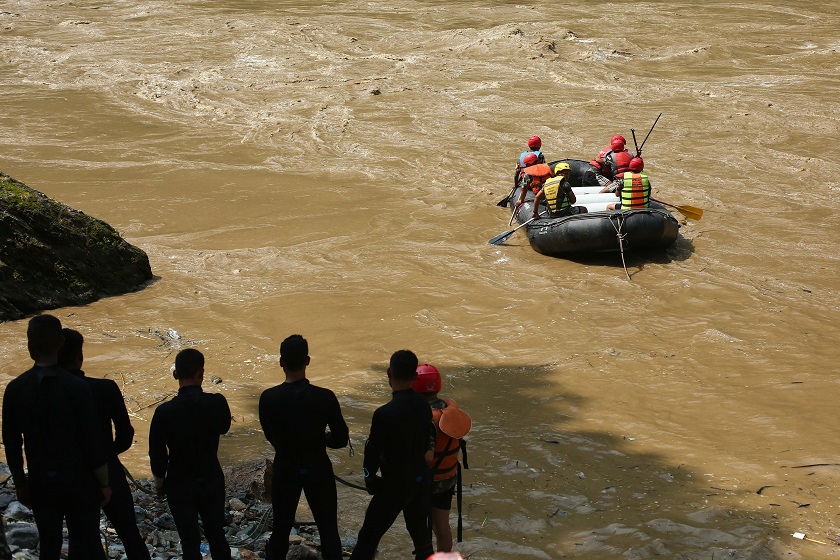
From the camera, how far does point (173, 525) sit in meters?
→ 5.29

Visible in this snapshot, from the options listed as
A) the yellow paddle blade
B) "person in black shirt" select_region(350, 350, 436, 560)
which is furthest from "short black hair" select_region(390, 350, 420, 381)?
the yellow paddle blade

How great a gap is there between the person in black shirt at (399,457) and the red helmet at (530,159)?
9.59m

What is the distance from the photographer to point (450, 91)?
20812 millimetres

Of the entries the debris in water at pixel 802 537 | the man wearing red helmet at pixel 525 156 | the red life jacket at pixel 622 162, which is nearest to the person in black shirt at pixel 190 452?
the debris in water at pixel 802 537

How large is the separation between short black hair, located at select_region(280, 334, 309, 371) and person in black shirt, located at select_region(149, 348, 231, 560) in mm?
352

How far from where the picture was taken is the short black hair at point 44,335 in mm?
3979

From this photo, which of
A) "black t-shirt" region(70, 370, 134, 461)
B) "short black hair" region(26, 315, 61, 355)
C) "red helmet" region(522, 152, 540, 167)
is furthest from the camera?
"red helmet" region(522, 152, 540, 167)

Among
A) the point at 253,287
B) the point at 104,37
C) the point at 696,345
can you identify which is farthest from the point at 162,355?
the point at 104,37

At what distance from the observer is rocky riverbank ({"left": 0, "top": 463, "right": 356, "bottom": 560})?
4789mm

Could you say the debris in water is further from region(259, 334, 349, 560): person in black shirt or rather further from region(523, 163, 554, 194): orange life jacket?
region(523, 163, 554, 194): orange life jacket

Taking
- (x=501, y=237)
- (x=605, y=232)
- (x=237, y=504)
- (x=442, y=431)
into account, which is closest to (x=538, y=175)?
(x=501, y=237)

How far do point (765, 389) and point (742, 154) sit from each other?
9.57m

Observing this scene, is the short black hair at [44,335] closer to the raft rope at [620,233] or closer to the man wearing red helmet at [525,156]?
the raft rope at [620,233]

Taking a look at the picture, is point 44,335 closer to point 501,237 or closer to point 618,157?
point 501,237
